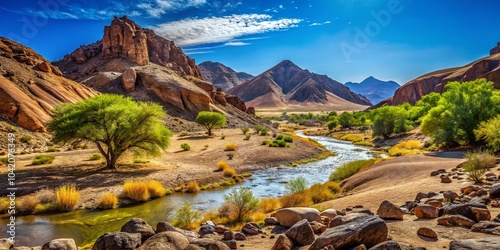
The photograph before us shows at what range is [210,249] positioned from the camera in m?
7.19

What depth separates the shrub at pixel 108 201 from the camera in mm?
17878

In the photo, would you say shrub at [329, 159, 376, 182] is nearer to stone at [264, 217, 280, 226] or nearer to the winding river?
the winding river

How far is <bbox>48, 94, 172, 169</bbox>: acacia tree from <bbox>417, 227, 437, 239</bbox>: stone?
2265 centimetres

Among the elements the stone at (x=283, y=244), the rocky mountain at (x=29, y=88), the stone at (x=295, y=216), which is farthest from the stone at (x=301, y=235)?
the rocky mountain at (x=29, y=88)

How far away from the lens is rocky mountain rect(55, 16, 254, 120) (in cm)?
7838

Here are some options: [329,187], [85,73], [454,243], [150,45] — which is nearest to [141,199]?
[329,187]

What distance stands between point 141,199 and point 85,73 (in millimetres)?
80658

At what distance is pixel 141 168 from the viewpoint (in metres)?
27.5

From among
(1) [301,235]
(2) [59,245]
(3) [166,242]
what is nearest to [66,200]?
(2) [59,245]

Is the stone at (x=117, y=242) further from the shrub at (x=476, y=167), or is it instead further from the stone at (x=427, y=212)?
the shrub at (x=476, y=167)

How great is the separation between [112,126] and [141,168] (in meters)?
4.76

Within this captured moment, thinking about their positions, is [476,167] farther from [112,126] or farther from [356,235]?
[112,126]

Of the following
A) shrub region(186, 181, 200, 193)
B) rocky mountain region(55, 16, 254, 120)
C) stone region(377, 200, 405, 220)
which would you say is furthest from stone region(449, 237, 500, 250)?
rocky mountain region(55, 16, 254, 120)

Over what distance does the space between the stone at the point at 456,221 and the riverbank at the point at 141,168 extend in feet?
56.7
